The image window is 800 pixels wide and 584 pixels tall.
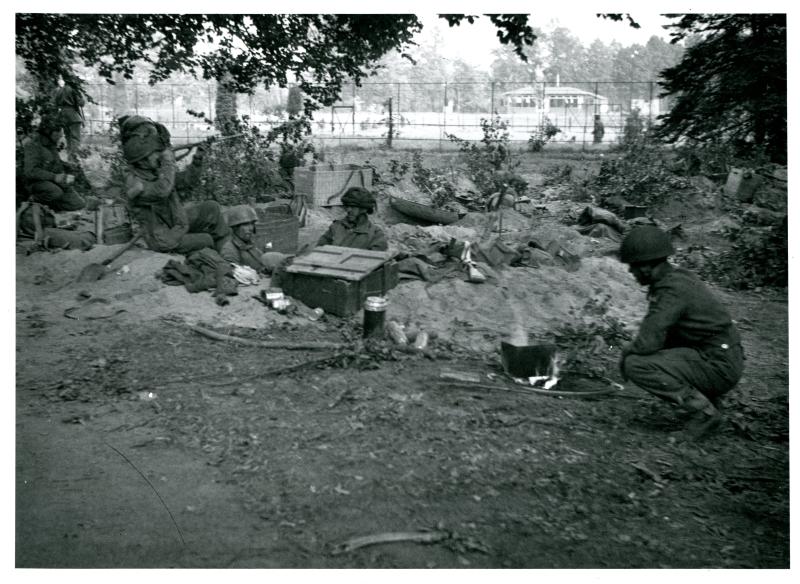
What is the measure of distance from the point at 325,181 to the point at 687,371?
9.03 metres

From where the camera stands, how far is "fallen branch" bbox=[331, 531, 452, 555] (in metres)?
3.37

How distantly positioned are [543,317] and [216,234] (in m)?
4.03

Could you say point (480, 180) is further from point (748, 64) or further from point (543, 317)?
point (543, 317)

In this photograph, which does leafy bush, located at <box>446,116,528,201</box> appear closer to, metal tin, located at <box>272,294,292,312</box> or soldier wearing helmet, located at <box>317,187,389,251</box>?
soldier wearing helmet, located at <box>317,187,389,251</box>

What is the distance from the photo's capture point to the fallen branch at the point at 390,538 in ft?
11.0

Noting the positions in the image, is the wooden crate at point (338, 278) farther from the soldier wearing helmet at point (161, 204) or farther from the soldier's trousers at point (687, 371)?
the soldier's trousers at point (687, 371)

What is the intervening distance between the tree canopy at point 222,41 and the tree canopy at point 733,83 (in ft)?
14.6

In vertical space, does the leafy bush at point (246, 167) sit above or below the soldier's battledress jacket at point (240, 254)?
above

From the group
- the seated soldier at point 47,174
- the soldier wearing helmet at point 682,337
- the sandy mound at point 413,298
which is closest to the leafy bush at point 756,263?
the sandy mound at point 413,298

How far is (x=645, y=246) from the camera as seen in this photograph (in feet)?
15.2

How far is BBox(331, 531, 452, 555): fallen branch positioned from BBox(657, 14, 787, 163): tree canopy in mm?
7759

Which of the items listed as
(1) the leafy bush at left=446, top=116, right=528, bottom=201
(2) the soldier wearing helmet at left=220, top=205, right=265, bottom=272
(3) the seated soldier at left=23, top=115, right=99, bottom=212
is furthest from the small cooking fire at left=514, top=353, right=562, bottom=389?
(1) the leafy bush at left=446, top=116, right=528, bottom=201
